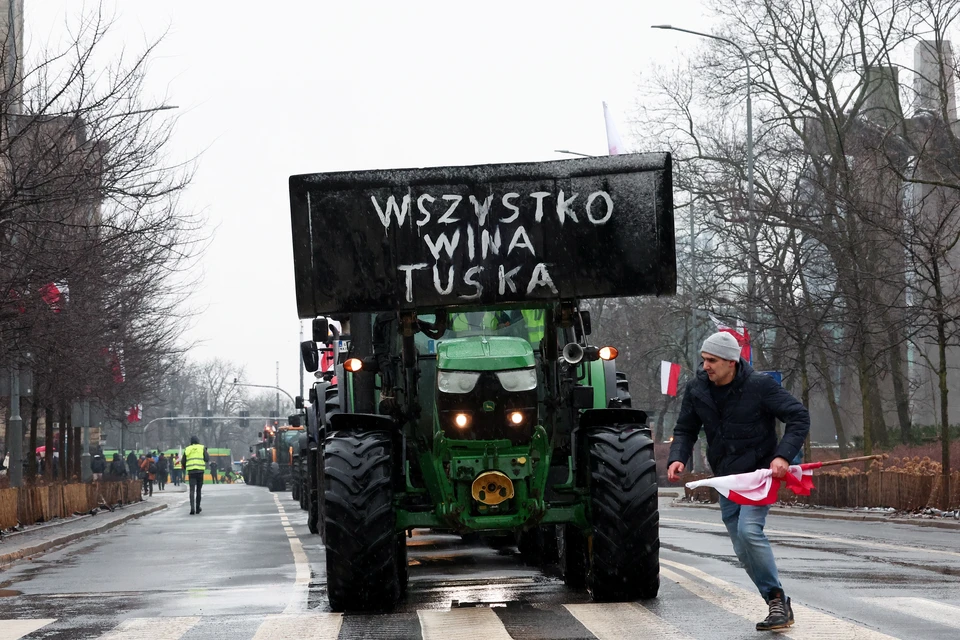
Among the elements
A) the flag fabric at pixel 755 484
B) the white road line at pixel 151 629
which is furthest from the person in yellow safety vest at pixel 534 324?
the white road line at pixel 151 629

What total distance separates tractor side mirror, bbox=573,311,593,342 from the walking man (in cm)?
274

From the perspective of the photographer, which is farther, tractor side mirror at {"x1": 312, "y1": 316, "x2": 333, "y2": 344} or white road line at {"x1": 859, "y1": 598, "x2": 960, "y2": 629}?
tractor side mirror at {"x1": 312, "y1": 316, "x2": 333, "y2": 344}

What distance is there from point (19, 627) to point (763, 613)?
497 centimetres

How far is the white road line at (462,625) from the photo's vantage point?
Answer: 8812 millimetres

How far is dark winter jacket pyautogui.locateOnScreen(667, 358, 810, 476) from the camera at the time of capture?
Result: 883cm

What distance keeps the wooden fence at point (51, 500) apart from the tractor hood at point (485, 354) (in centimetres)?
1597

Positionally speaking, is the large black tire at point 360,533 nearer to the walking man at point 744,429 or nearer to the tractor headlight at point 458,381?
the tractor headlight at point 458,381

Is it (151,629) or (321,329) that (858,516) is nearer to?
(321,329)

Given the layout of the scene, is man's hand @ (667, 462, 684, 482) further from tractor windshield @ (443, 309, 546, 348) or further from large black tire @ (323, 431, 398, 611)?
tractor windshield @ (443, 309, 546, 348)

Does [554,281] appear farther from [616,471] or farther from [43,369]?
[43,369]

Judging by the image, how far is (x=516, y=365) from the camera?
10.6 meters

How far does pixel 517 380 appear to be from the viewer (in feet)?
34.8

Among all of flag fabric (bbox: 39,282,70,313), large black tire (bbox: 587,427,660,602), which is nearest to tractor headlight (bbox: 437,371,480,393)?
large black tire (bbox: 587,427,660,602)

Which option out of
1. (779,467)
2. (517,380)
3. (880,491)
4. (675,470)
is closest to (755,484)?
(779,467)
